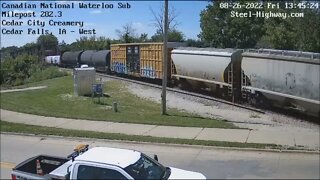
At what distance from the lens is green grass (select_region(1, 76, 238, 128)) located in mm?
17609

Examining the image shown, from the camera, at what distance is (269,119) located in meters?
15.2

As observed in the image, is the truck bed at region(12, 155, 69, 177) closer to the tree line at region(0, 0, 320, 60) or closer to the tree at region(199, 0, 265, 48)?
the tree line at region(0, 0, 320, 60)

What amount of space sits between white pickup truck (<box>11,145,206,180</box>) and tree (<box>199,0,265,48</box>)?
57.2ft

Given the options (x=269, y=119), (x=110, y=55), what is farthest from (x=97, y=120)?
(x=110, y=55)

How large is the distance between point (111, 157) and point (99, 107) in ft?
44.6

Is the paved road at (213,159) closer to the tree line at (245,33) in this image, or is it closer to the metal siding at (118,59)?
the tree line at (245,33)

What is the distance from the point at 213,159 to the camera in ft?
39.4

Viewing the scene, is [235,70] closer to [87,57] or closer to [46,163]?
[46,163]

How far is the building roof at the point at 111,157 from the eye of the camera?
755cm

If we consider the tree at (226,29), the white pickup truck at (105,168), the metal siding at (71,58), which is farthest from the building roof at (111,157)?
the metal siding at (71,58)

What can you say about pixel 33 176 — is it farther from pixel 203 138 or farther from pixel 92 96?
pixel 92 96
